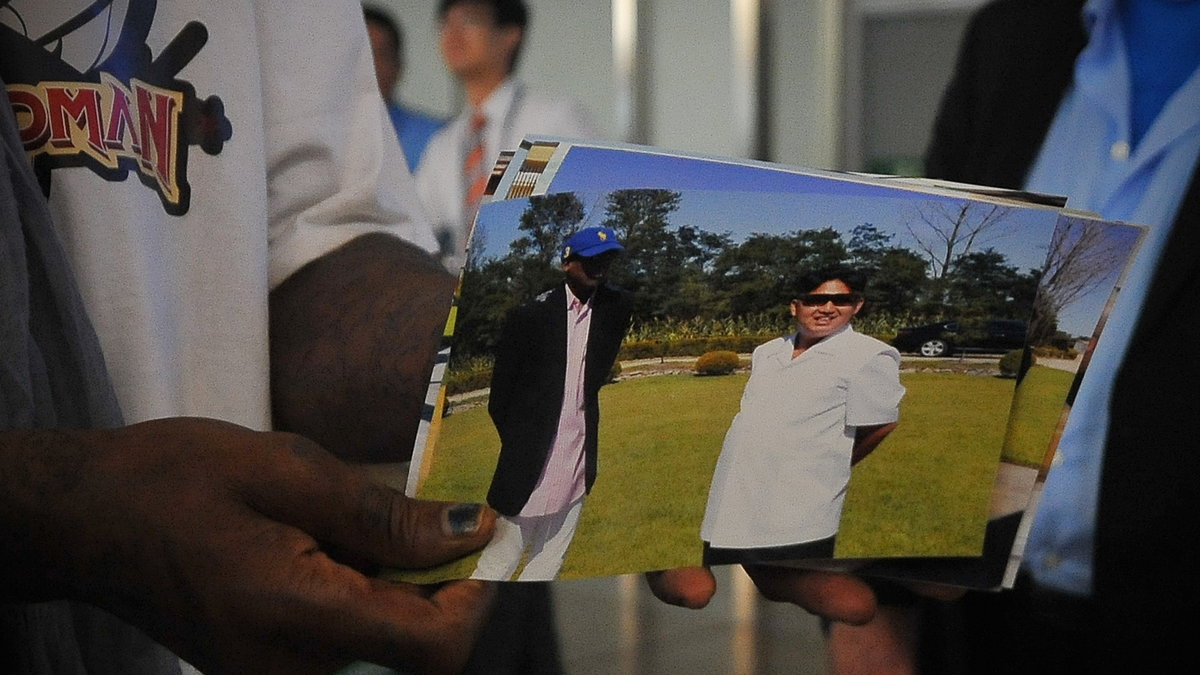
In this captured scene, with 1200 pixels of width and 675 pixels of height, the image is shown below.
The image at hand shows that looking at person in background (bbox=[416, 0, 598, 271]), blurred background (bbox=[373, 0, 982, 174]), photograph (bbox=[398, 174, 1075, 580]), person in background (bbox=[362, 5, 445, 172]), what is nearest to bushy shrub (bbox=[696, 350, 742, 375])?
photograph (bbox=[398, 174, 1075, 580])

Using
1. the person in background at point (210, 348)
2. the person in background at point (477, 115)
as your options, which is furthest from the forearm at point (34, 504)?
the person in background at point (477, 115)

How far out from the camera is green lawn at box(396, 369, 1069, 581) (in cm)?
56

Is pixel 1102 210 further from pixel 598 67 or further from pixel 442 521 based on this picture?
pixel 598 67

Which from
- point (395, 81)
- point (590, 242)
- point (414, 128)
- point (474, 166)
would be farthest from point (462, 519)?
point (395, 81)

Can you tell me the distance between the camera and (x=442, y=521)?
0.54 metres

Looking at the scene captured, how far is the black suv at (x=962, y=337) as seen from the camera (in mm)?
609

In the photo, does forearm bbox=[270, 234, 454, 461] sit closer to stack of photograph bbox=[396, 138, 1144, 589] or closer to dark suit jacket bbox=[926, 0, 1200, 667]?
stack of photograph bbox=[396, 138, 1144, 589]

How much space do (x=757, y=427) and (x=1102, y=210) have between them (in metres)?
0.91

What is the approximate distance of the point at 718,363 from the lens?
1.94 ft

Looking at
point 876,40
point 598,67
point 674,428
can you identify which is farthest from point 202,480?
point 598,67

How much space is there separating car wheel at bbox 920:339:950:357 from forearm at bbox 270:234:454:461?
303 mm

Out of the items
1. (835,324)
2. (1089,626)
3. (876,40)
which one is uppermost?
(835,324)

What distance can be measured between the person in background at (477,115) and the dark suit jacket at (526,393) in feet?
5.28

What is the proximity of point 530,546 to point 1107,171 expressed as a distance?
40.7 inches
